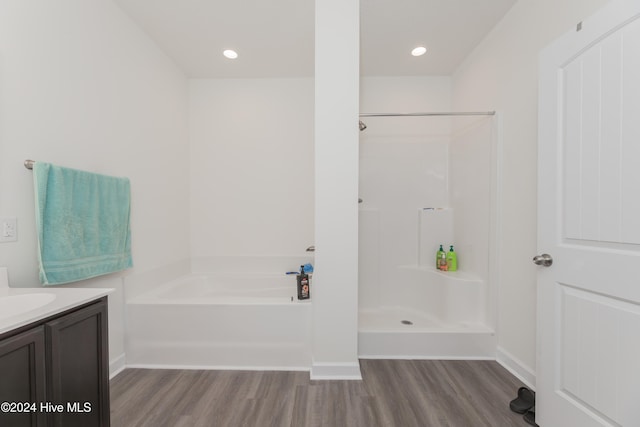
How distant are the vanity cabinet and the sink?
0.61 feet

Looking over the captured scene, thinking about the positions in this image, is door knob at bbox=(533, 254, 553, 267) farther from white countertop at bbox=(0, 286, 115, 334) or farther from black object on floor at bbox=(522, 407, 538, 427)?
white countertop at bbox=(0, 286, 115, 334)

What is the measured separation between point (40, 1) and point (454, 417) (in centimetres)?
303

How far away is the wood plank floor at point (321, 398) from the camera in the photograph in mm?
1396

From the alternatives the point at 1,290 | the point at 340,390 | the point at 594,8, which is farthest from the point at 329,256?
the point at 594,8

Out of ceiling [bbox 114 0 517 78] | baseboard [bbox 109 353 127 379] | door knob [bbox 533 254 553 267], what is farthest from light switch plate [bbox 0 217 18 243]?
door knob [bbox 533 254 553 267]

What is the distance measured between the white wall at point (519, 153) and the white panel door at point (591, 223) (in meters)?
0.39

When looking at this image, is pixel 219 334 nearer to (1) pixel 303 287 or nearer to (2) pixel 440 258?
(1) pixel 303 287

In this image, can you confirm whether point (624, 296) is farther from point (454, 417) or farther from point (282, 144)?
point (282, 144)

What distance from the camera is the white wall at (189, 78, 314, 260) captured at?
2836mm

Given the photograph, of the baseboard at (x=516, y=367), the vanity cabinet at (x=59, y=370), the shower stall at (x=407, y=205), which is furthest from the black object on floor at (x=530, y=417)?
the vanity cabinet at (x=59, y=370)

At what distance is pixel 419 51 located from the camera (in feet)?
7.80

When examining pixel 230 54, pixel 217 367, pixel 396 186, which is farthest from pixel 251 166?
pixel 217 367

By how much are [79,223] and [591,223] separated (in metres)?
2.51

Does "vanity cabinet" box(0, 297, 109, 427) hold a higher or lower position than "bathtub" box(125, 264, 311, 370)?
higher
